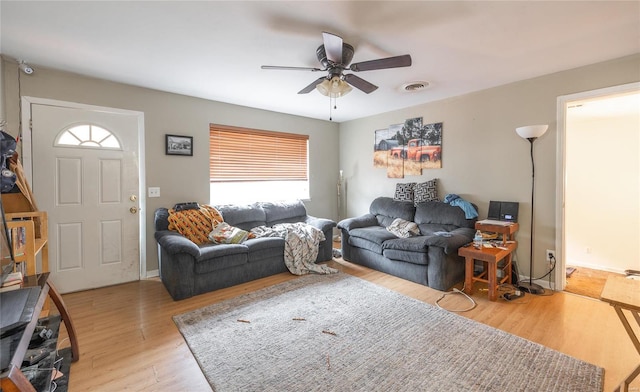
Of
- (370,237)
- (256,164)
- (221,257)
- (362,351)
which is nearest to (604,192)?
(370,237)

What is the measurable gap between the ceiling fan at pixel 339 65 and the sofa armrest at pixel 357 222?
205 cm

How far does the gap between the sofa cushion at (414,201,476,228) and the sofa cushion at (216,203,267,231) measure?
2326mm

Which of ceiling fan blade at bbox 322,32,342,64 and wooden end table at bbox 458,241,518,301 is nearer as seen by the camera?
ceiling fan blade at bbox 322,32,342,64

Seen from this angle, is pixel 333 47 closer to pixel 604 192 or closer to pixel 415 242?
pixel 415 242

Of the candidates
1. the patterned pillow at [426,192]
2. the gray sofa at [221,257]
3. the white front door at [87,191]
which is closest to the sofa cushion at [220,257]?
the gray sofa at [221,257]

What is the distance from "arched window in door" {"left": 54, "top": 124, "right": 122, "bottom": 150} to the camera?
9.87 ft

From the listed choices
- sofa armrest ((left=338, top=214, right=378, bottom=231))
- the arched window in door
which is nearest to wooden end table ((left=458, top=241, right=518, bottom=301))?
sofa armrest ((left=338, top=214, right=378, bottom=231))

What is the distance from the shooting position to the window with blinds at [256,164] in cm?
417

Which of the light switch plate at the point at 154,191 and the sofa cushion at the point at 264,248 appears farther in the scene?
the light switch plate at the point at 154,191

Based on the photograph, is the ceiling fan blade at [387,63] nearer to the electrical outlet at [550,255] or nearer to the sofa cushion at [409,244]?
the sofa cushion at [409,244]

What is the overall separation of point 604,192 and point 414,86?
323cm

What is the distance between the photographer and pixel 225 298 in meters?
2.89

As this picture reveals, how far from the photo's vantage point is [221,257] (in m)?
3.07

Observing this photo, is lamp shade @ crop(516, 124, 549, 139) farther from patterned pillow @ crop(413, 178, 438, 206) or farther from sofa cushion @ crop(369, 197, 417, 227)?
sofa cushion @ crop(369, 197, 417, 227)
